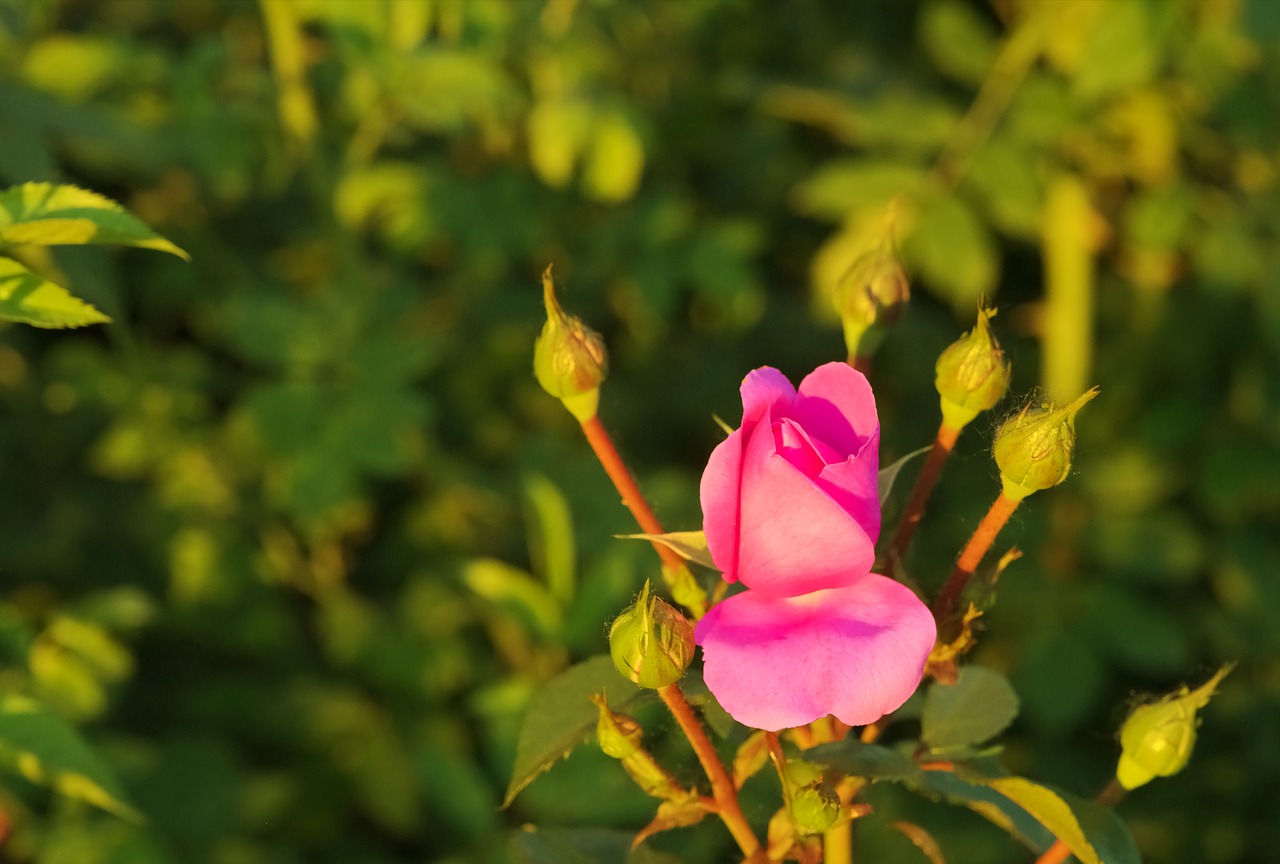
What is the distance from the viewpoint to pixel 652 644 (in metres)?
0.77

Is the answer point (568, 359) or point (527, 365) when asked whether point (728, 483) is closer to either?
point (568, 359)

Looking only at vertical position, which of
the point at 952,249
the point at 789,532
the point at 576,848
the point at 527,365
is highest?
the point at 789,532

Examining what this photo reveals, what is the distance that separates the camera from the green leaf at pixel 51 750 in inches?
44.9

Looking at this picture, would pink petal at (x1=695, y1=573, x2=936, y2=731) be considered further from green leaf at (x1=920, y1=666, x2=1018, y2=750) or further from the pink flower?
green leaf at (x1=920, y1=666, x2=1018, y2=750)

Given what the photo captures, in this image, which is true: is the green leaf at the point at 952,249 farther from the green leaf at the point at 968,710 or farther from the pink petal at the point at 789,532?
the pink petal at the point at 789,532

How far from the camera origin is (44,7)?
5.38 ft

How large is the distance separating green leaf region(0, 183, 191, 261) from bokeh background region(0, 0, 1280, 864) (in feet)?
2.81

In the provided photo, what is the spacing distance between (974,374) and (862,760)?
274 millimetres

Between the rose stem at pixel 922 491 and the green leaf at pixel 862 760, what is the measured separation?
0.14 metres

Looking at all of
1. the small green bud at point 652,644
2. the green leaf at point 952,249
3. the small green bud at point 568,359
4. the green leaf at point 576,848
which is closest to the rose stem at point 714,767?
the small green bud at point 652,644

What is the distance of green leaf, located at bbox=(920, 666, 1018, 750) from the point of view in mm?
984

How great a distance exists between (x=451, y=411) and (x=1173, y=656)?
1342mm

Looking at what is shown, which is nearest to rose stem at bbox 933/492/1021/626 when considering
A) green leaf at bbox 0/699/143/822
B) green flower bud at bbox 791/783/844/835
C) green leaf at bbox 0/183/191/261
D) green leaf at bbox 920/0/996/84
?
green flower bud at bbox 791/783/844/835

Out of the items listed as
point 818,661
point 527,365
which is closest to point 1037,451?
point 818,661
